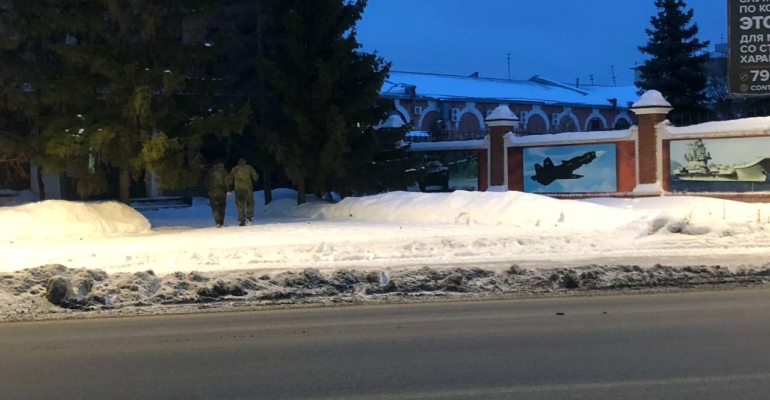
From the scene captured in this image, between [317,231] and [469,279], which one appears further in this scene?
[317,231]

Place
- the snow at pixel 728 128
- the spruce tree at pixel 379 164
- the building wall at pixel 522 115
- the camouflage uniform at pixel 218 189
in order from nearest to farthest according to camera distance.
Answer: the camouflage uniform at pixel 218 189, the snow at pixel 728 128, the spruce tree at pixel 379 164, the building wall at pixel 522 115

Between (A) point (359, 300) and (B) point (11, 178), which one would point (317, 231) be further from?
(B) point (11, 178)

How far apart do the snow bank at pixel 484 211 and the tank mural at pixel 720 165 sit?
562 centimetres

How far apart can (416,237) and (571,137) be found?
10982mm

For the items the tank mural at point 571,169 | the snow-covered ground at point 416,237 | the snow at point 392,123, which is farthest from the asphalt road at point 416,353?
the snow at point 392,123

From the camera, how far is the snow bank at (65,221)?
16.4 m

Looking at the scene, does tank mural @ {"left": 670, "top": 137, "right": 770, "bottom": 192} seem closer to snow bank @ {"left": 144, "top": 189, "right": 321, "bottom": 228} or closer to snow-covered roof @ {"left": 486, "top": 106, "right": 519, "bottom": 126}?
snow-covered roof @ {"left": 486, "top": 106, "right": 519, "bottom": 126}

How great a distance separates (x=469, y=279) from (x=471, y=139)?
16630 millimetres

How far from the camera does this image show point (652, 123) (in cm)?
Result: 2280

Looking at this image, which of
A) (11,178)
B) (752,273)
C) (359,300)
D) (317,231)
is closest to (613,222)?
(752,273)

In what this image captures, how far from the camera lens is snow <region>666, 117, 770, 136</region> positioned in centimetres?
2078

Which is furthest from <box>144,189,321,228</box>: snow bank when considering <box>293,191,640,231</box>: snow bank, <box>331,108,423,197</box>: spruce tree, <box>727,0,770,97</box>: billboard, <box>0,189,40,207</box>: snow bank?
<box>727,0,770,97</box>: billboard

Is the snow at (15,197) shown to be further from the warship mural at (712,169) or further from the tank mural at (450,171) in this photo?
the warship mural at (712,169)

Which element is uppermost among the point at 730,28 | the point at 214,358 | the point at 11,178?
the point at 730,28
